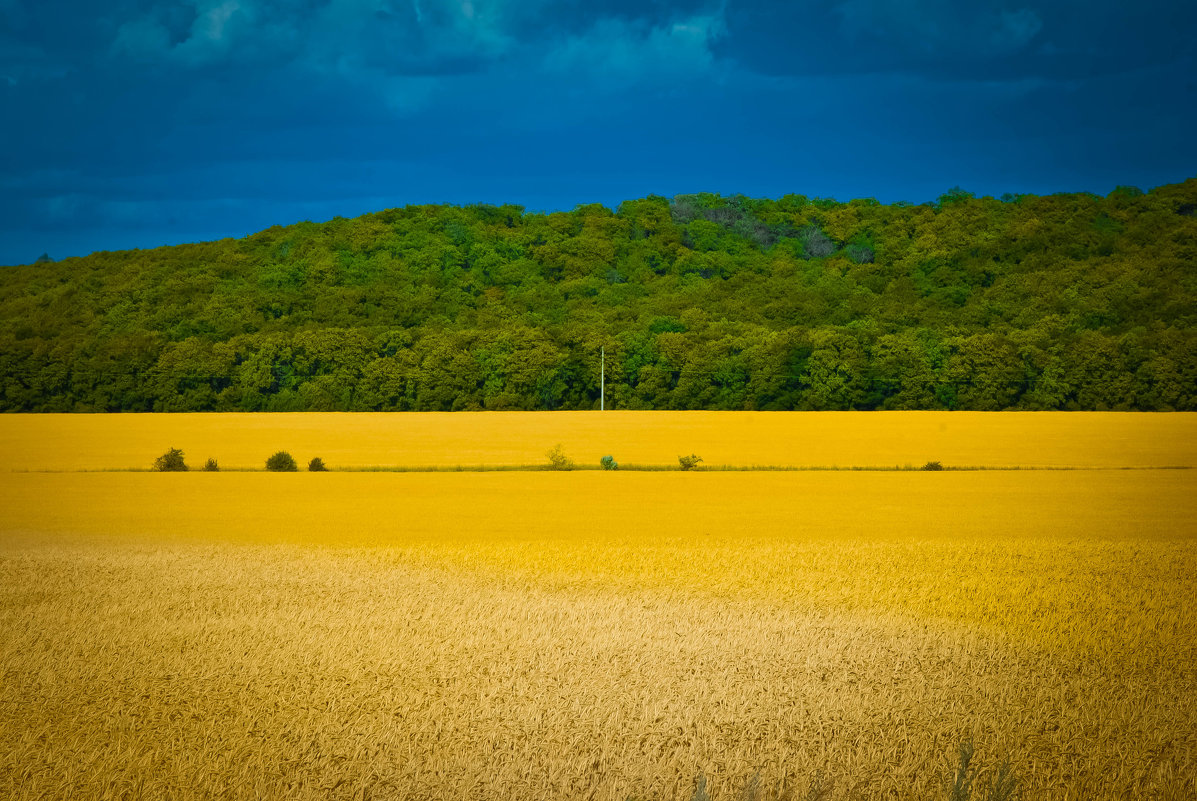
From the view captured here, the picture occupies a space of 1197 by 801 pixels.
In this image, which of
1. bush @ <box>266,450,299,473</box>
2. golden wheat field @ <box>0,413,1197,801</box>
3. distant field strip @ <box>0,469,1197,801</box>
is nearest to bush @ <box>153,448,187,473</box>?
bush @ <box>266,450,299,473</box>

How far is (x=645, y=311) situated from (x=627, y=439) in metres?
29.0

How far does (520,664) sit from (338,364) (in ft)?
195

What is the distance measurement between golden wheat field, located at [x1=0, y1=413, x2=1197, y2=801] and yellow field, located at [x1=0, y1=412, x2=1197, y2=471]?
46.1ft

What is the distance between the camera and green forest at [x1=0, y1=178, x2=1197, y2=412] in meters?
60.0

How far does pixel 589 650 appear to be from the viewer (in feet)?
29.9

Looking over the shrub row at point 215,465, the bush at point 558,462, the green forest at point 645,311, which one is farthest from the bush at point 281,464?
the green forest at point 645,311

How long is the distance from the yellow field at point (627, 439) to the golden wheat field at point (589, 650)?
1404cm

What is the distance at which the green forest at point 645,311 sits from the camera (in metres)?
60.0

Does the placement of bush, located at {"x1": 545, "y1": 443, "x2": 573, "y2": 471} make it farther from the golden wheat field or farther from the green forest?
the green forest

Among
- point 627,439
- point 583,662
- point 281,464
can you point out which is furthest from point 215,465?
point 583,662

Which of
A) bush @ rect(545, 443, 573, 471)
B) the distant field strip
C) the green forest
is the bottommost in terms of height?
the distant field strip

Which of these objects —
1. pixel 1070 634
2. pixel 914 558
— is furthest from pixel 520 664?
pixel 914 558

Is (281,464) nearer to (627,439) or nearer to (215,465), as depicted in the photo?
(215,465)

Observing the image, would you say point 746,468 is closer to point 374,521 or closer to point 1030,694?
point 374,521
